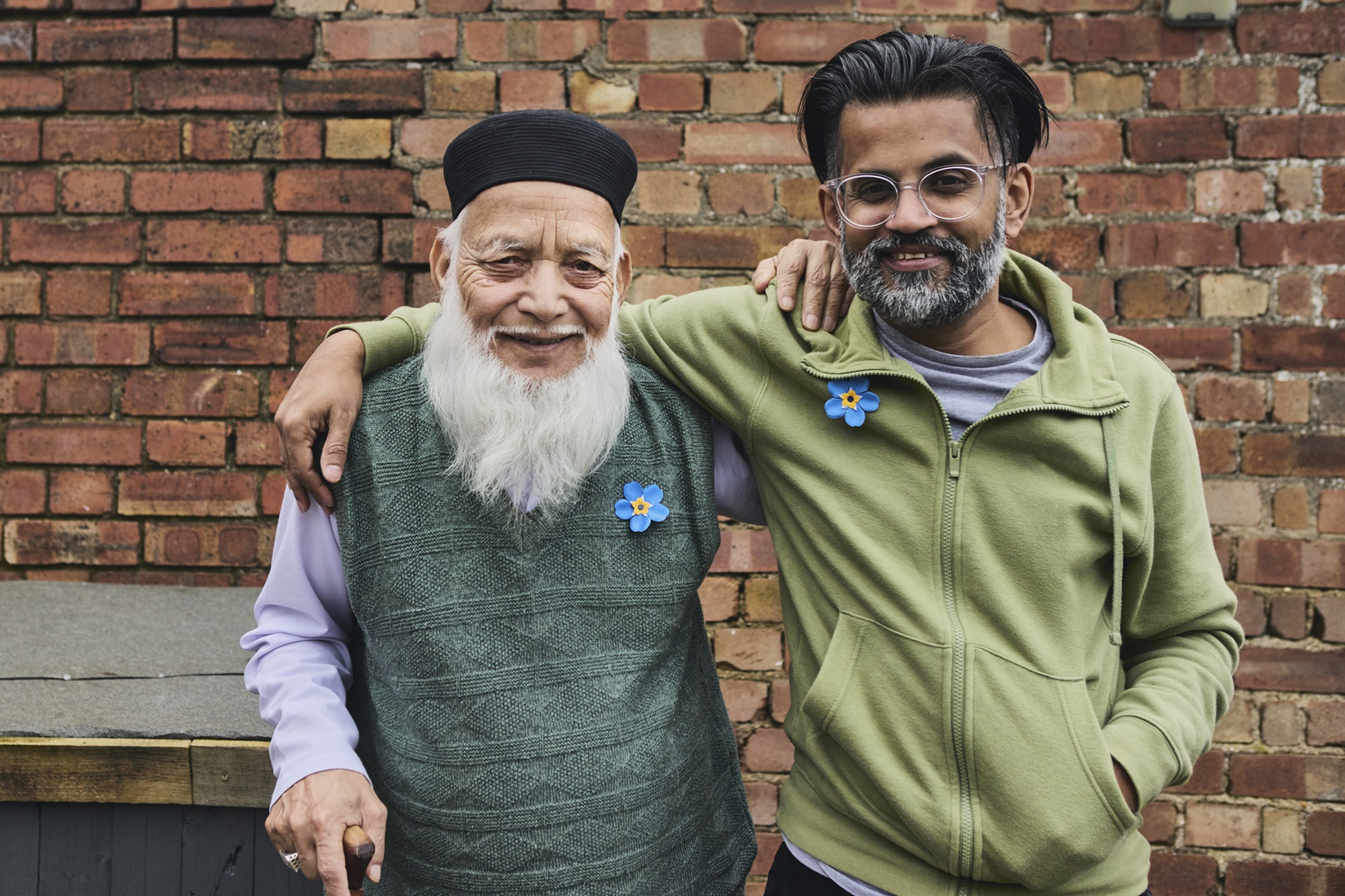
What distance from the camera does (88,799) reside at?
1934 mm

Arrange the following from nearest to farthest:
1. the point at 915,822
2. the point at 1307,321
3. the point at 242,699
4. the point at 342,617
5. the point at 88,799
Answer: the point at 915,822
the point at 342,617
the point at 88,799
the point at 242,699
the point at 1307,321

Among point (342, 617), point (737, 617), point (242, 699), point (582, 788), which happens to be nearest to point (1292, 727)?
point (737, 617)

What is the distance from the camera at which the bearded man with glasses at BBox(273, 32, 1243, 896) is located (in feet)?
4.61

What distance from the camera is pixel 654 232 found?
2502 mm

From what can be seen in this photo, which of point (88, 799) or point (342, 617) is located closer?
point (342, 617)

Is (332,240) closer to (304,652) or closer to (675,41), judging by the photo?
(675,41)

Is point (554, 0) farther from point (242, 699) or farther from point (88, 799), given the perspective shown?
point (88, 799)

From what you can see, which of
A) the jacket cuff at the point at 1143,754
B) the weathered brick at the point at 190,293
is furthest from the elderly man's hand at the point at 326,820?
the weathered brick at the point at 190,293

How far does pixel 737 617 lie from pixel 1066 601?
118cm

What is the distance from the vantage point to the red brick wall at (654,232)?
2.41 metres

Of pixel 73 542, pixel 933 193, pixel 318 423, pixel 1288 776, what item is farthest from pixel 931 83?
pixel 73 542

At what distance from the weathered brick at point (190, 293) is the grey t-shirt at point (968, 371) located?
1.74 meters

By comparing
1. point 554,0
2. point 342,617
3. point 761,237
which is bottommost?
point 342,617

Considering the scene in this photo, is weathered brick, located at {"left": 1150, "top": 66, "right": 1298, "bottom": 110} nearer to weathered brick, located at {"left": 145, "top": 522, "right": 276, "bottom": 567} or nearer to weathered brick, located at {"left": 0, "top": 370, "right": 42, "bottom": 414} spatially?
weathered brick, located at {"left": 145, "top": 522, "right": 276, "bottom": 567}
